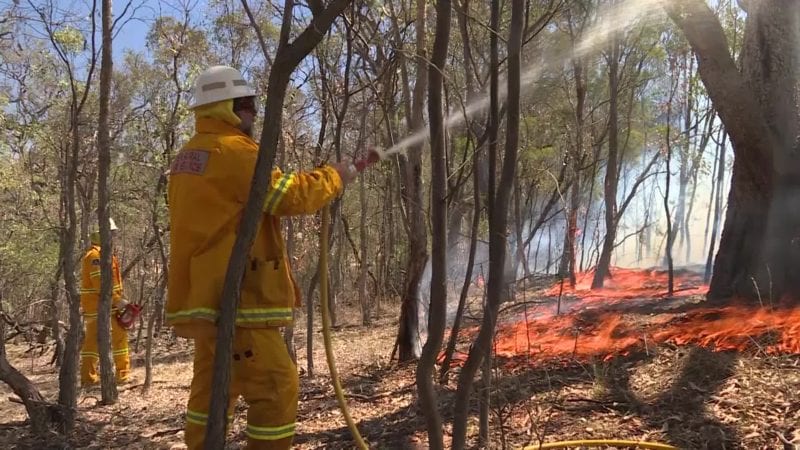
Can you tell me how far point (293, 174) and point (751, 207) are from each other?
4.87 metres

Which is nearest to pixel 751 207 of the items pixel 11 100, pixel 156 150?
pixel 156 150

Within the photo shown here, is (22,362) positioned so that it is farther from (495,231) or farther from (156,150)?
(495,231)

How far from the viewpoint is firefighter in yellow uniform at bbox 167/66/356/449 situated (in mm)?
2555

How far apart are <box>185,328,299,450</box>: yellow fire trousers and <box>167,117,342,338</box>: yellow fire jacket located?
0.25 ft

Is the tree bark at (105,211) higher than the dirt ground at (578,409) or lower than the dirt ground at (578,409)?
higher

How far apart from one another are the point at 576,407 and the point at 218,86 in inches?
113

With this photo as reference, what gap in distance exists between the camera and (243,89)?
9.07 ft

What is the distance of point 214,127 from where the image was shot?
2.71 m

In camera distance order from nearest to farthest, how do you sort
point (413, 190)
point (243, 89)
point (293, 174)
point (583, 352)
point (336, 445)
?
point (293, 174), point (243, 89), point (336, 445), point (583, 352), point (413, 190)

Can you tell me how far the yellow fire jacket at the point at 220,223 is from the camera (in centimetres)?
254

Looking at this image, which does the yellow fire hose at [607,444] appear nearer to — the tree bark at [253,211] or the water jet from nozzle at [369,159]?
the water jet from nozzle at [369,159]

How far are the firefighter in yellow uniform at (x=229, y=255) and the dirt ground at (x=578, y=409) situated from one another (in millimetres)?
992

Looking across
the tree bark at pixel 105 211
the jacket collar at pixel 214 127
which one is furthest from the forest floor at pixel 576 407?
the jacket collar at pixel 214 127

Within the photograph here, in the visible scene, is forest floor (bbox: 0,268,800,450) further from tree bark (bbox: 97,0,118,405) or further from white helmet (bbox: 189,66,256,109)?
white helmet (bbox: 189,66,256,109)
